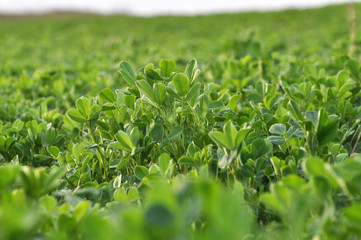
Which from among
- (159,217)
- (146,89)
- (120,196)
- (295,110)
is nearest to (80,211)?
(120,196)

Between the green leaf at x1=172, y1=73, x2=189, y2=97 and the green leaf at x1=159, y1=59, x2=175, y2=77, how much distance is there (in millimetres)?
205

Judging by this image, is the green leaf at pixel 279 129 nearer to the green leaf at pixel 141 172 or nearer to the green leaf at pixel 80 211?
the green leaf at pixel 141 172

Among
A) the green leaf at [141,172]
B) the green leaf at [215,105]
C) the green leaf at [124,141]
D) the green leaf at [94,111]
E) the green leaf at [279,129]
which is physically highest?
the green leaf at [215,105]

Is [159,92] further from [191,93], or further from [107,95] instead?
[107,95]

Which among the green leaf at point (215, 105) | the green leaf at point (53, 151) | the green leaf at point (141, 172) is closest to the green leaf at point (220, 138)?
the green leaf at point (141, 172)

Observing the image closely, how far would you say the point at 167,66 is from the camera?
1.43 meters

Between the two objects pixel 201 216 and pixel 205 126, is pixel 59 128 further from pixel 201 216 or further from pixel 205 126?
pixel 201 216

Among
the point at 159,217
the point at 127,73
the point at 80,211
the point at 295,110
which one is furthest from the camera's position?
the point at 127,73

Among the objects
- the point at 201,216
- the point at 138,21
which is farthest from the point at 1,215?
the point at 138,21

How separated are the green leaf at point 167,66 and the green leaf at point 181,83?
0.21 meters

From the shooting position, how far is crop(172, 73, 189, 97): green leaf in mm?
1223

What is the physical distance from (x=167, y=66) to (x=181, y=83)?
0.22m

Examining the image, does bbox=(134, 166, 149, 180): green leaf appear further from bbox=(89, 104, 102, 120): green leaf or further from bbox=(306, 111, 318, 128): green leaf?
bbox=(306, 111, 318, 128): green leaf

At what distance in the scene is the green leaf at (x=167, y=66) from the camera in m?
1.42
